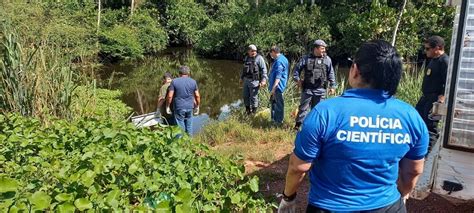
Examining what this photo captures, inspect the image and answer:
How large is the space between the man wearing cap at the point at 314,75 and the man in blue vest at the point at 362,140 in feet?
15.3

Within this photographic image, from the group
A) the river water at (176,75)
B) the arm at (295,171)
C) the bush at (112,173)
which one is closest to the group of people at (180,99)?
the bush at (112,173)

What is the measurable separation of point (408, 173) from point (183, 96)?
488cm

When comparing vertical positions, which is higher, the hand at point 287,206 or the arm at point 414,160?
the arm at point 414,160

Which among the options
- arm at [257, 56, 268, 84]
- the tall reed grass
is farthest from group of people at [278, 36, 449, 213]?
arm at [257, 56, 268, 84]

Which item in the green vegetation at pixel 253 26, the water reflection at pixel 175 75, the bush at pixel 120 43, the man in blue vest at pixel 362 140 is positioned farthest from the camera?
the bush at pixel 120 43

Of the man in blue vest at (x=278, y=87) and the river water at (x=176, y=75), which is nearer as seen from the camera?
the man in blue vest at (x=278, y=87)

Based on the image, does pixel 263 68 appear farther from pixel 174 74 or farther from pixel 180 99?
pixel 174 74

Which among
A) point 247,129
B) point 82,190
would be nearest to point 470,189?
point 82,190

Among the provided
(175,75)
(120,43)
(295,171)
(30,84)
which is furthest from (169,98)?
(120,43)

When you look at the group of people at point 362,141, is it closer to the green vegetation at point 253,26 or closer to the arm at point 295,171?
the arm at point 295,171

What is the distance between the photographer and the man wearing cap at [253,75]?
8523 mm

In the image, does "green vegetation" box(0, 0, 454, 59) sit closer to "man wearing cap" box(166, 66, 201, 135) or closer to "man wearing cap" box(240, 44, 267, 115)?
"man wearing cap" box(240, 44, 267, 115)

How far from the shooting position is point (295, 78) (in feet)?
23.4

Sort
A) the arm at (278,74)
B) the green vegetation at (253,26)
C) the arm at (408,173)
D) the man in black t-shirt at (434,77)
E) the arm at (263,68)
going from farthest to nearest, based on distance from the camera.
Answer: the green vegetation at (253,26), the arm at (263,68), the arm at (278,74), the man in black t-shirt at (434,77), the arm at (408,173)
